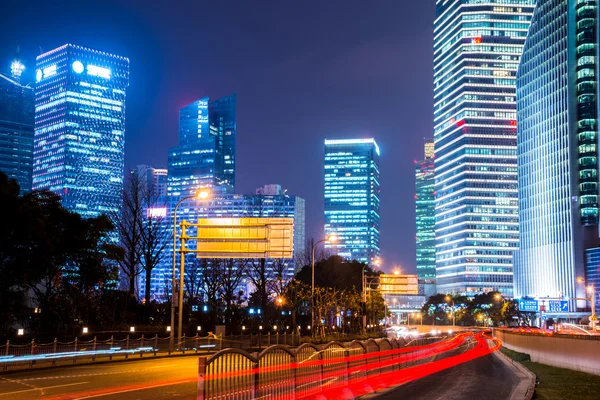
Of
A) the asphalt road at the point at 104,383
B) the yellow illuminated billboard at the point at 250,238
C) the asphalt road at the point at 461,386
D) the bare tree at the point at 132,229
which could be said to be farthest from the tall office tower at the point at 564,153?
the asphalt road at the point at 104,383

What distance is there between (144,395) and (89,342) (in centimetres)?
2191

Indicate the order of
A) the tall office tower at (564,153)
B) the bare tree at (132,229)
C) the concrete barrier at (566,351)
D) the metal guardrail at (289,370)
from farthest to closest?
1. the tall office tower at (564,153)
2. the bare tree at (132,229)
3. the concrete barrier at (566,351)
4. the metal guardrail at (289,370)

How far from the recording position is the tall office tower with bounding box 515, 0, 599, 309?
17675 cm

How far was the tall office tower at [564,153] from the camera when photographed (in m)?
177

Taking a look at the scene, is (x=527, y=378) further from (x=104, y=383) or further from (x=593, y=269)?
(x=593, y=269)

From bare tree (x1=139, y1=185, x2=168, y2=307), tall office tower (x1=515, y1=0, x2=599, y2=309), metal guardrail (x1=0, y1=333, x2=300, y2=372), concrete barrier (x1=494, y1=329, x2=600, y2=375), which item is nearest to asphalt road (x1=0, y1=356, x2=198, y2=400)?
metal guardrail (x1=0, y1=333, x2=300, y2=372)

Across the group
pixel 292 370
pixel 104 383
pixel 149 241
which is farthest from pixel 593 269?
pixel 292 370

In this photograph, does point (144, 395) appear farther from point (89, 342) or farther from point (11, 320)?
point (11, 320)

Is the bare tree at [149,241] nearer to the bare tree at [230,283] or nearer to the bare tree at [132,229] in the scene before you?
the bare tree at [132,229]

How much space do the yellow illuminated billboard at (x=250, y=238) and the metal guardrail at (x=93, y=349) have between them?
8.30 m

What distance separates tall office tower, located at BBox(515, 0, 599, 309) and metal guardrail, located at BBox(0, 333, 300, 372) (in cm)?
13851

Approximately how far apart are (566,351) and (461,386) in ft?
38.7

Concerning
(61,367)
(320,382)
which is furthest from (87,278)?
(320,382)

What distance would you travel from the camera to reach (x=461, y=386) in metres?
25.9
